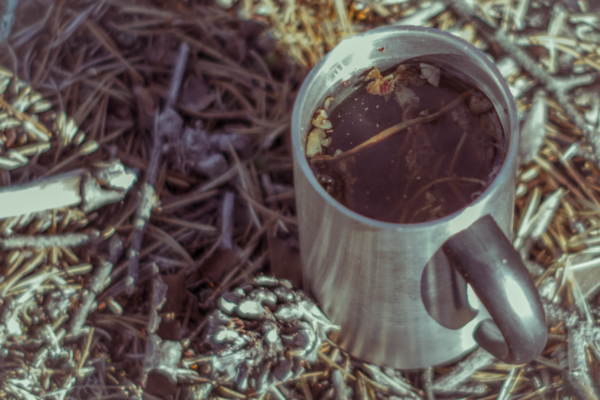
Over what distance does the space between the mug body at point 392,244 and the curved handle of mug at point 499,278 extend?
0.02m

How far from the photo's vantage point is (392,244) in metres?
0.63

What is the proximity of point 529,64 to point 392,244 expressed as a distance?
2.32ft

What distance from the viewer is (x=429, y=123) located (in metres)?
0.81

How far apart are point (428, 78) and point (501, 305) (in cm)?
39

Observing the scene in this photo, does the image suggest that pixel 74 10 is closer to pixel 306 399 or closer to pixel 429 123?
pixel 429 123

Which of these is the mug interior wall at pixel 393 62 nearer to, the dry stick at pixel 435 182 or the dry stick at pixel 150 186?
the dry stick at pixel 435 182

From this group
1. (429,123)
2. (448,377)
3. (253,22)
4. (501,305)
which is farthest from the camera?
(253,22)

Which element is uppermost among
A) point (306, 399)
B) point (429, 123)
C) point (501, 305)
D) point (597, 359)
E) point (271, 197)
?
point (429, 123)

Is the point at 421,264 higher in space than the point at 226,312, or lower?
higher

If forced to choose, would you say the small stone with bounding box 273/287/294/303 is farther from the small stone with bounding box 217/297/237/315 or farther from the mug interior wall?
the mug interior wall

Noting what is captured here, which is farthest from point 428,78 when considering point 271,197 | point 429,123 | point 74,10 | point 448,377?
point 74,10

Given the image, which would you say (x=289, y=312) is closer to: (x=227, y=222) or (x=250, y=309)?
(x=250, y=309)

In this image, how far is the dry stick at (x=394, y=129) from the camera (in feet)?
2.64

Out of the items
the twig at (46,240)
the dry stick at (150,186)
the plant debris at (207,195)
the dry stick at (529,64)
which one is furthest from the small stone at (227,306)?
the dry stick at (529,64)
